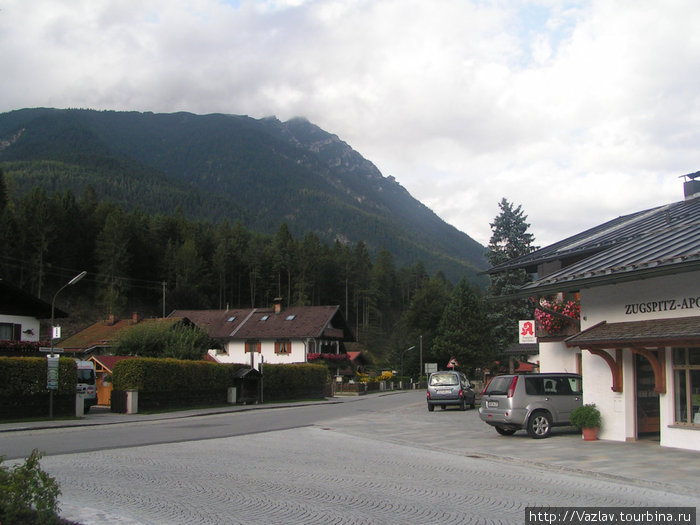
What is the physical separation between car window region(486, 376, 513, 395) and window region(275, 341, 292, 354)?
164ft

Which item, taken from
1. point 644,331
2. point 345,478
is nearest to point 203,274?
point 644,331

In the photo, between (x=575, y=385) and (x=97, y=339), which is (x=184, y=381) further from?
(x=97, y=339)

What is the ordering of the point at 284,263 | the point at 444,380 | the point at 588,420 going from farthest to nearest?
the point at 284,263, the point at 444,380, the point at 588,420

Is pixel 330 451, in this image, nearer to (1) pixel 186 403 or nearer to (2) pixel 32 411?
(2) pixel 32 411

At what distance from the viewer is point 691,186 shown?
82.2ft

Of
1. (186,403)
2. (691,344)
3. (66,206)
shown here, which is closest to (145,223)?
(66,206)

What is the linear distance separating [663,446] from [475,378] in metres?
59.1

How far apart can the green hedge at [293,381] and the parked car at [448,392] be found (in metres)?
13.7

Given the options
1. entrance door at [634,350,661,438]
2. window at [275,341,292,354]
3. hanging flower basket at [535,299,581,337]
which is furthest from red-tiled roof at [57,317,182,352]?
entrance door at [634,350,661,438]

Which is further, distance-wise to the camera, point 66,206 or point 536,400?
point 66,206

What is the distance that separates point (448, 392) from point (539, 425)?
51.4ft

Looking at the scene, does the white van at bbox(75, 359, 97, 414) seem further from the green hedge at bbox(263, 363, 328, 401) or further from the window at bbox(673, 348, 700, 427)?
the window at bbox(673, 348, 700, 427)

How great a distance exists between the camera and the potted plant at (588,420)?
54.2 feet

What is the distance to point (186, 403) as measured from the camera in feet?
118
